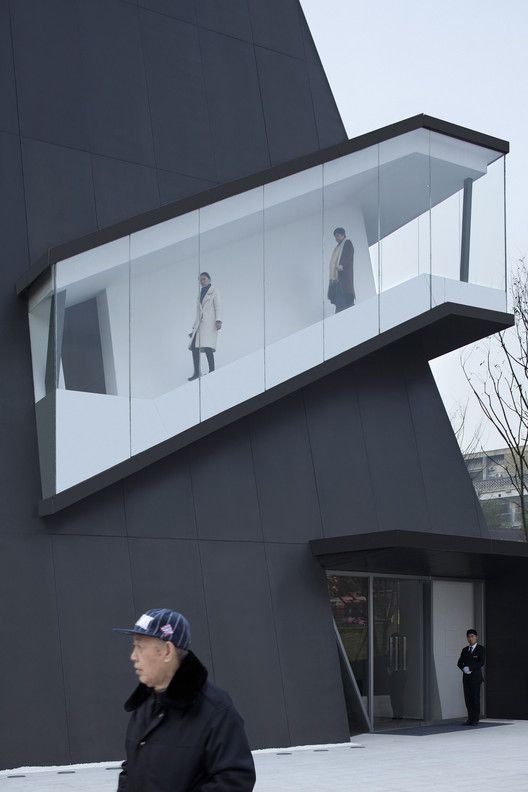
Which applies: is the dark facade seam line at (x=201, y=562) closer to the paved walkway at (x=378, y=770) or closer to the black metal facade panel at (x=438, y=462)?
the paved walkway at (x=378, y=770)

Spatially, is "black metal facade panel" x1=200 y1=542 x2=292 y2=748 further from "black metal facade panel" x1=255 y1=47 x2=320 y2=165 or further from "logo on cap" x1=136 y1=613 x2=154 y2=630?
"logo on cap" x1=136 y1=613 x2=154 y2=630

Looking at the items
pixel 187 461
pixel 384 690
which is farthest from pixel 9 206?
pixel 384 690

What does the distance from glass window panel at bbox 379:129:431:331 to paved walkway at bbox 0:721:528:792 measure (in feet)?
20.9

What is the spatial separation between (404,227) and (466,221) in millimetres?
1082

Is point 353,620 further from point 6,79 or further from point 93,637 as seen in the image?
point 6,79

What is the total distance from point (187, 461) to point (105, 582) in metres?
2.30

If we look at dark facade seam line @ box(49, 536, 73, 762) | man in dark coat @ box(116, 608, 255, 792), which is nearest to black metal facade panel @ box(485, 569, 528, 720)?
dark facade seam line @ box(49, 536, 73, 762)

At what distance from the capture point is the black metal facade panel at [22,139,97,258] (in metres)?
15.6

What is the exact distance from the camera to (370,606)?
717 inches

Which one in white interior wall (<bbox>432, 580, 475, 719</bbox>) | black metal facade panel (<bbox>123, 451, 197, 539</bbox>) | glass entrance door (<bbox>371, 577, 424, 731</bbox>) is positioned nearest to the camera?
black metal facade panel (<bbox>123, 451, 197, 539</bbox>)

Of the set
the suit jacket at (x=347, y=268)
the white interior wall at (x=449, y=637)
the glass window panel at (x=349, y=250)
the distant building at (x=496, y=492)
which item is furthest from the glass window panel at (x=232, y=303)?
the distant building at (x=496, y=492)

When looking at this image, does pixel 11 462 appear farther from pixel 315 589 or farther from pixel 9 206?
pixel 315 589

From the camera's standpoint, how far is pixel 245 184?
53.1ft

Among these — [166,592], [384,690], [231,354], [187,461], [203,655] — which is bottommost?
[384,690]
